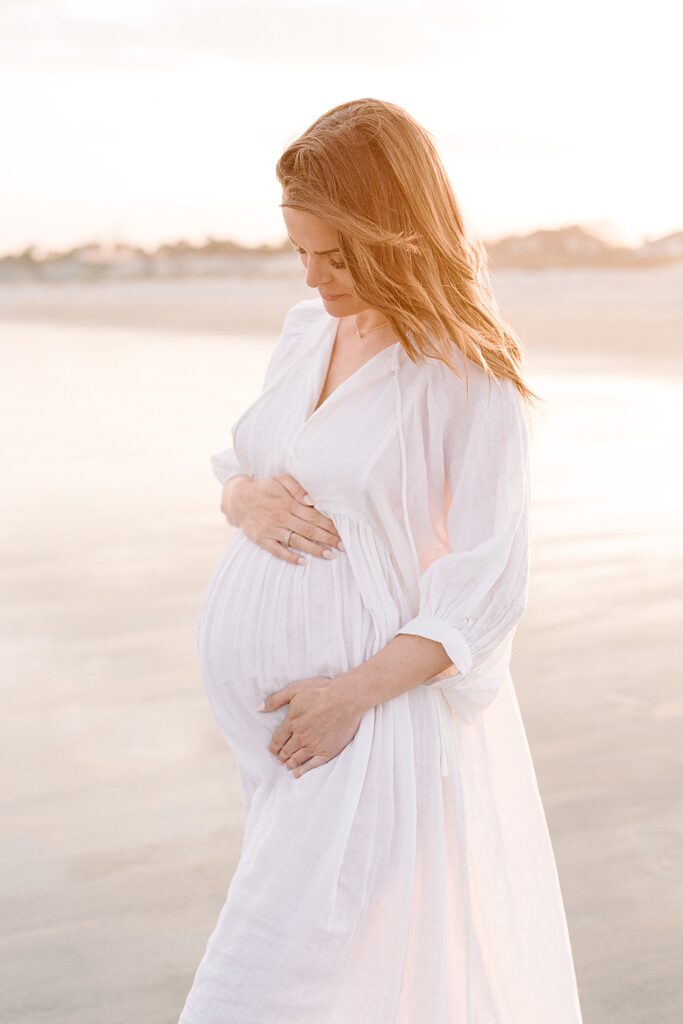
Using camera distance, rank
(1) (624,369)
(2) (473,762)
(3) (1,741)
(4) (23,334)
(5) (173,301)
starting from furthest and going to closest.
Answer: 1. (5) (173,301)
2. (4) (23,334)
3. (1) (624,369)
4. (3) (1,741)
5. (2) (473,762)

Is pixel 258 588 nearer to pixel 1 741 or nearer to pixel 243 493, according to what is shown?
pixel 243 493

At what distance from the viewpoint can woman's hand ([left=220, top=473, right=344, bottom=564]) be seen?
1921mm

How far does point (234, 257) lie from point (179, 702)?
1659 centimetres

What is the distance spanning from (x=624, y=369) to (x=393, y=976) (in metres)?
10.9

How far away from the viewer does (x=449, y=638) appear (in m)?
1.79

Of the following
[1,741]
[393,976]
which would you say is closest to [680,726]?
[1,741]

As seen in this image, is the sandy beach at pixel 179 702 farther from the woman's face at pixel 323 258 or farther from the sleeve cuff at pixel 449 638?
the woman's face at pixel 323 258

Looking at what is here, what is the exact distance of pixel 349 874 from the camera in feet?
6.00

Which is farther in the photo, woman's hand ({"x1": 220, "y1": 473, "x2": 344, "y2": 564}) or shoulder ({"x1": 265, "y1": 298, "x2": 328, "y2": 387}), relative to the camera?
shoulder ({"x1": 265, "y1": 298, "x2": 328, "y2": 387})

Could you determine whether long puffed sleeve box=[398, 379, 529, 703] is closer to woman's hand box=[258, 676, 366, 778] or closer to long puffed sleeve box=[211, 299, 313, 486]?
woman's hand box=[258, 676, 366, 778]

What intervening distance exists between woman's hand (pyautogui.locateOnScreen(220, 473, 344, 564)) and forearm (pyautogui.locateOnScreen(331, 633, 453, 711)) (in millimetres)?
165

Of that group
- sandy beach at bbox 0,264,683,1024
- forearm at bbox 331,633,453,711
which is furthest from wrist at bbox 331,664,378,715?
sandy beach at bbox 0,264,683,1024

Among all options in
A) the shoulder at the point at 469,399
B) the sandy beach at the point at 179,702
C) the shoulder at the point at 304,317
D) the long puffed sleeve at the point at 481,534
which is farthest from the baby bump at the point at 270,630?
the sandy beach at the point at 179,702

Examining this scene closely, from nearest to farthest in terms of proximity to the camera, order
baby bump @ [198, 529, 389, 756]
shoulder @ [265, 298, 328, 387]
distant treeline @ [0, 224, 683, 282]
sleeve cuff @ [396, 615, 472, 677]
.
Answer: sleeve cuff @ [396, 615, 472, 677] → baby bump @ [198, 529, 389, 756] → shoulder @ [265, 298, 328, 387] → distant treeline @ [0, 224, 683, 282]
